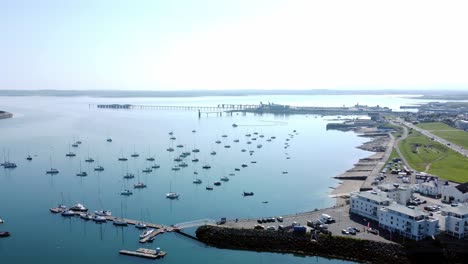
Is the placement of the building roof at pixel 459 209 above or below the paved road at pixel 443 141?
above

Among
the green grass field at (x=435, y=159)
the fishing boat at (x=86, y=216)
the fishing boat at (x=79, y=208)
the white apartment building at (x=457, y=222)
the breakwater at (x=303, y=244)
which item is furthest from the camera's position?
the green grass field at (x=435, y=159)

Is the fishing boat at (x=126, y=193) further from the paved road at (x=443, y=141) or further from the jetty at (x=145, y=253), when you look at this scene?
the paved road at (x=443, y=141)

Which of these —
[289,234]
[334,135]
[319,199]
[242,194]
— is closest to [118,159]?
[242,194]

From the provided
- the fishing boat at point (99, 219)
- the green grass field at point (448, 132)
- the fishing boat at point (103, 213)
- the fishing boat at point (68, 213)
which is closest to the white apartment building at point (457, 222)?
the fishing boat at point (99, 219)

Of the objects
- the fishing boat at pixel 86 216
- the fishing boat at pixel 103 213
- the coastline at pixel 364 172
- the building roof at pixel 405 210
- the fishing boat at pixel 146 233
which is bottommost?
the fishing boat at pixel 86 216

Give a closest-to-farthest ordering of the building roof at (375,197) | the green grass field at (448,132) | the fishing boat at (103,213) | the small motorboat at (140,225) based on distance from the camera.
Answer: the small motorboat at (140,225) < the building roof at (375,197) < the fishing boat at (103,213) < the green grass field at (448,132)

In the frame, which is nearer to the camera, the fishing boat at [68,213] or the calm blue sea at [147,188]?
the calm blue sea at [147,188]

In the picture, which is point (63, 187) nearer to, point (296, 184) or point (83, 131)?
point (296, 184)

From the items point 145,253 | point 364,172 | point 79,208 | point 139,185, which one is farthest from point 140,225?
point 364,172
